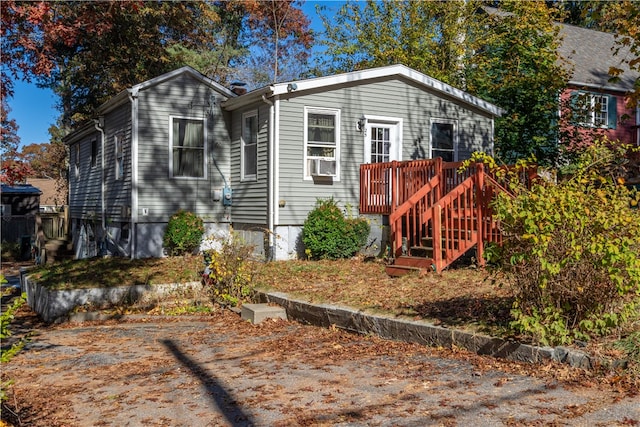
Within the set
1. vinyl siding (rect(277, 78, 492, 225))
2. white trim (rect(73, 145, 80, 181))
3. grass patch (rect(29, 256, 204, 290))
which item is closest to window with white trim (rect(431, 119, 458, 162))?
vinyl siding (rect(277, 78, 492, 225))

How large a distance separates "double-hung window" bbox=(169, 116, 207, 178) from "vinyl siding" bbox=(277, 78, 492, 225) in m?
3.17

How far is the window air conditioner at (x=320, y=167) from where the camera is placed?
14.2 m

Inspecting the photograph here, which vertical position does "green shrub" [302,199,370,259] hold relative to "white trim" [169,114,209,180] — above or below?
below

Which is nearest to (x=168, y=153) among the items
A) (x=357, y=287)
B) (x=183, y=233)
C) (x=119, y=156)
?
(x=119, y=156)

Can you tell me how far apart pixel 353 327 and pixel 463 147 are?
1002 cm

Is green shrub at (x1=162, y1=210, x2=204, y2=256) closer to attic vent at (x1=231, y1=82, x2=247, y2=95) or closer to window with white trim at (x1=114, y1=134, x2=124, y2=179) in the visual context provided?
window with white trim at (x1=114, y1=134, x2=124, y2=179)

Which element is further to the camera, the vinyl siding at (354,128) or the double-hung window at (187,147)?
the double-hung window at (187,147)

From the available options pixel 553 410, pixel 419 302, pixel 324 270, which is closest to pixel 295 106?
pixel 324 270

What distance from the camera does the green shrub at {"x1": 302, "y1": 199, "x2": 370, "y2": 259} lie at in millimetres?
13438

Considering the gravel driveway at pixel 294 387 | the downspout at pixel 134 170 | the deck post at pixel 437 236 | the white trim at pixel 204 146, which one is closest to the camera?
the gravel driveway at pixel 294 387

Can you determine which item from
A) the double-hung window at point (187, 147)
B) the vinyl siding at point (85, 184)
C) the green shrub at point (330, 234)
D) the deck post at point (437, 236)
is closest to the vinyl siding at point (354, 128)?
the green shrub at point (330, 234)

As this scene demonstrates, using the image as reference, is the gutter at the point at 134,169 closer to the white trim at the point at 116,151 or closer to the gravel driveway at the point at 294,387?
the white trim at the point at 116,151

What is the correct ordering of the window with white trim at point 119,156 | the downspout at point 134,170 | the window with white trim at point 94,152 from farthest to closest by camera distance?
the window with white trim at point 94,152 → the window with white trim at point 119,156 → the downspout at point 134,170

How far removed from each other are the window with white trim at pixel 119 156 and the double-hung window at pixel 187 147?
1.87 meters
